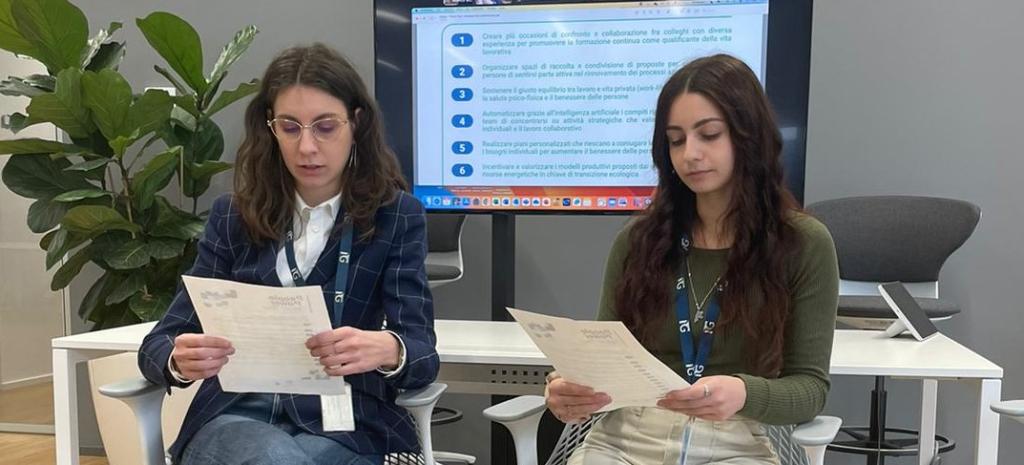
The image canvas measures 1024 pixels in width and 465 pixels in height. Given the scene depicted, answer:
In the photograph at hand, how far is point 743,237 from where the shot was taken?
1389 millimetres

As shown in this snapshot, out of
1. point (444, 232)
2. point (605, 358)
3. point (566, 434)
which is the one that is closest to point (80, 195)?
point (444, 232)

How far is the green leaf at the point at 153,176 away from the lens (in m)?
2.59

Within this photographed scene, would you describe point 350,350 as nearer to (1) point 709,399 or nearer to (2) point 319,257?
(2) point 319,257

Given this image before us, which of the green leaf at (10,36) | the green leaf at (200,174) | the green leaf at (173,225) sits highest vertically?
the green leaf at (10,36)

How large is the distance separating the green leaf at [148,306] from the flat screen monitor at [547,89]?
1.19 metres

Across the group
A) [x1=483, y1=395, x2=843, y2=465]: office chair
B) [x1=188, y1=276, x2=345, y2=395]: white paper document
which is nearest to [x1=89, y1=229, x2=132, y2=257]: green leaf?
[x1=188, y1=276, x2=345, y2=395]: white paper document

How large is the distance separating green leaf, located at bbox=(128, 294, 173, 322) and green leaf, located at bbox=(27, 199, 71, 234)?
Answer: 413 mm

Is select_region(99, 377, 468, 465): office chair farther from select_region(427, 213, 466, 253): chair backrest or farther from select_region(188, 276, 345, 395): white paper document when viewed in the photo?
select_region(427, 213, 466, 253): chair backrest

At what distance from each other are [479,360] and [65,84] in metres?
1.85

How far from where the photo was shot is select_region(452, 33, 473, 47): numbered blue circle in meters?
2.32

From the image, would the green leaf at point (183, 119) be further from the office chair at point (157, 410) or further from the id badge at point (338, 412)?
the id badge at point (338, 412)

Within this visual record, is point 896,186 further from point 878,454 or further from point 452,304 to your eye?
point 452,304

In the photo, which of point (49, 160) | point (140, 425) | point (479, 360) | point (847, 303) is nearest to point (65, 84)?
point (49, 160)

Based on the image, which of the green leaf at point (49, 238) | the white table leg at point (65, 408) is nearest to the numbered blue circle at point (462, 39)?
the white table leg at point (65, 408)
